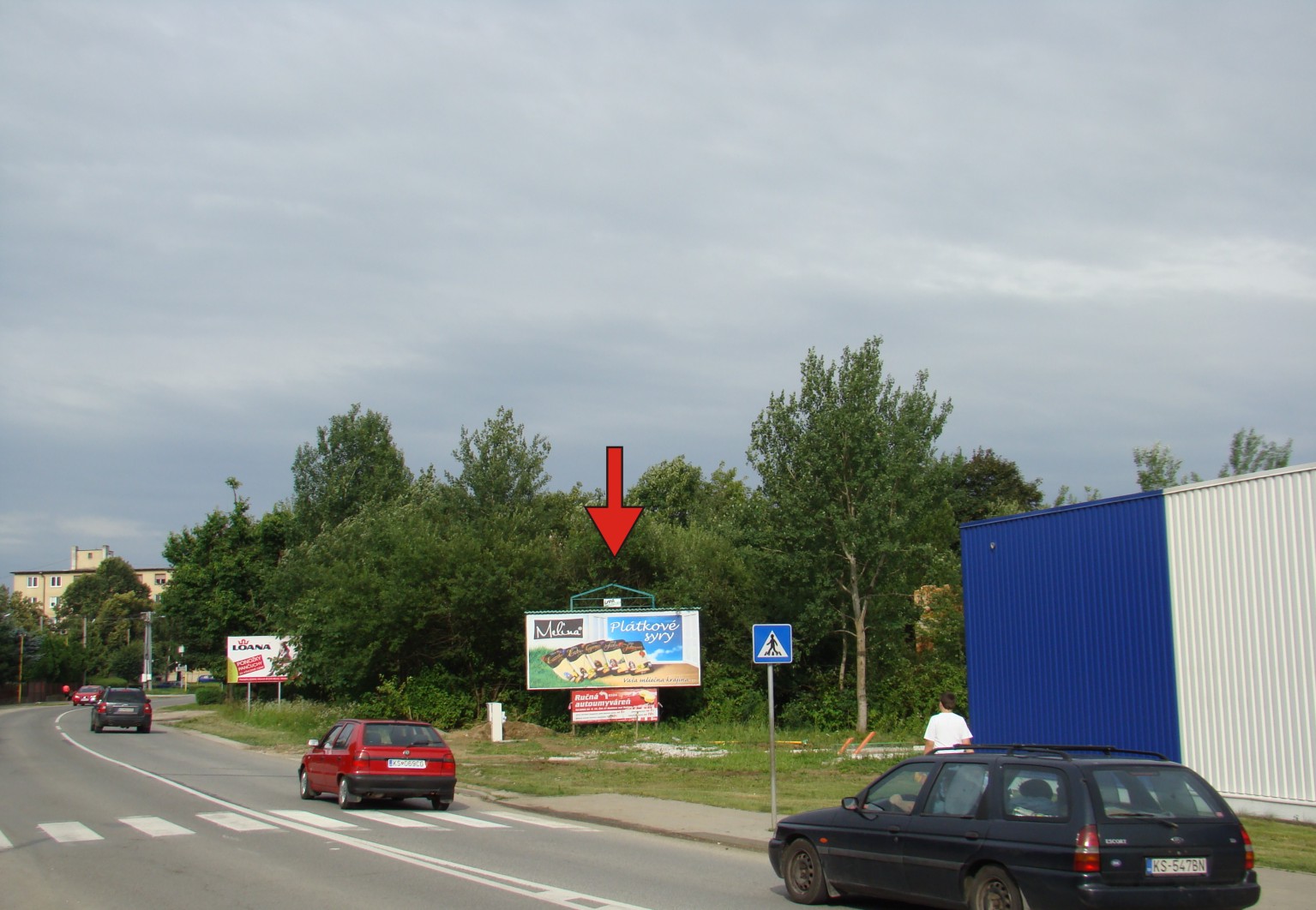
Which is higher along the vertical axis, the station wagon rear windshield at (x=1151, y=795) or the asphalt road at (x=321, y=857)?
the station wagon rear windshield at (x=1151, y=795)

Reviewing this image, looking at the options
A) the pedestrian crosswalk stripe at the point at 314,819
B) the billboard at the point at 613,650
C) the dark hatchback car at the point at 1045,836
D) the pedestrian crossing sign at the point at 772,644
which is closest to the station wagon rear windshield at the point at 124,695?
the billboard at the point at 613,650

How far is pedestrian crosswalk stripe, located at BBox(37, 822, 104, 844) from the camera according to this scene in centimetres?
1408

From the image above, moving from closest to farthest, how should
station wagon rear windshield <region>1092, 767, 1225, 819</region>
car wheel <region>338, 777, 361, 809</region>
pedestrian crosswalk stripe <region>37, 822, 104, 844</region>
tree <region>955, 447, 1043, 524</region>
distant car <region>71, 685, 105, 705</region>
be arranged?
station wagon rear windshield <region>1092, 767, 1225, 819</region> → pedestrian crosswalk stripe <region>37, 822, 104, 844</region> → car wheel <region>338, 777, 361, 809</region> → tree <region>955, 447, 1043, 524</region> → distant car <region>71, 685, 105, 705</region>

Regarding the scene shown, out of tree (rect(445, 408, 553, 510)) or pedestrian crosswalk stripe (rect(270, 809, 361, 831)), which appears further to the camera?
tree (rect(445, 408, 553, 510))

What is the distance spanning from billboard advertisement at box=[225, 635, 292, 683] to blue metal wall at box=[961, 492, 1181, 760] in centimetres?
3811

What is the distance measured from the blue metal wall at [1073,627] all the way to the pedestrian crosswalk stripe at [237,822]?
1299 cm

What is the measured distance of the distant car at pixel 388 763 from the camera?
17.6 meters

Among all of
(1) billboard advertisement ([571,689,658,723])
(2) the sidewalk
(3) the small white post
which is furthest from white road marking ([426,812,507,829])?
(1) billboard advertisement ([571,689,658,723])

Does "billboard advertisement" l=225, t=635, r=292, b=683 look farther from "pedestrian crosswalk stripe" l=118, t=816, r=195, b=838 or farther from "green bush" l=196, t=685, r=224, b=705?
"pedestrian crosswalk stripe" l=118, t=816, r=195, b=838

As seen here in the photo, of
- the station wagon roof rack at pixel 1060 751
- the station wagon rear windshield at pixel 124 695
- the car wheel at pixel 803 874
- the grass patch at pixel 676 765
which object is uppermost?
the station wagon roof rack at pixel 1060 751

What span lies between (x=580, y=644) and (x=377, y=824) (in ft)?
60.2

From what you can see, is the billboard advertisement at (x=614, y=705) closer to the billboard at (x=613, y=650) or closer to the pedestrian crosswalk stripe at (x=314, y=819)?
the billboard at (x=613, y=650)

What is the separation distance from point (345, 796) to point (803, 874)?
1004 cm

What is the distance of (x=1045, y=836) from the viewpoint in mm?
8094
